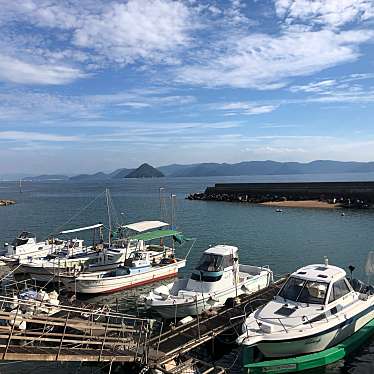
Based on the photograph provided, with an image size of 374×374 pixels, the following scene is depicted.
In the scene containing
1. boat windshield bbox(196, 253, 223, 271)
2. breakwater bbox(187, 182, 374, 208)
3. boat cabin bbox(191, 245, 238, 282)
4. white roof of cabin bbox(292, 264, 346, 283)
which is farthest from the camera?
breakwater bbox(187, 182, 374, 208)

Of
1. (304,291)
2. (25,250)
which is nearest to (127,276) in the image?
(25,250)

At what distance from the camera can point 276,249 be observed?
128 ft

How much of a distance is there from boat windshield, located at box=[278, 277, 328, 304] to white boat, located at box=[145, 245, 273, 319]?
4.17 metres

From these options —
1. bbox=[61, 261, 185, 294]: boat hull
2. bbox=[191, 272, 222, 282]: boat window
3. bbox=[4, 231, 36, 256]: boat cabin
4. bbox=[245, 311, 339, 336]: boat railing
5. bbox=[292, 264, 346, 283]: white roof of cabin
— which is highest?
bbox=[292, 264, 346, 283]: white roof of cabin

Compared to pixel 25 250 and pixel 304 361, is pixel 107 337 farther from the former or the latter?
pixel 25 250

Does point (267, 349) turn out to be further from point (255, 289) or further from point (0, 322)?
point (0, 322)

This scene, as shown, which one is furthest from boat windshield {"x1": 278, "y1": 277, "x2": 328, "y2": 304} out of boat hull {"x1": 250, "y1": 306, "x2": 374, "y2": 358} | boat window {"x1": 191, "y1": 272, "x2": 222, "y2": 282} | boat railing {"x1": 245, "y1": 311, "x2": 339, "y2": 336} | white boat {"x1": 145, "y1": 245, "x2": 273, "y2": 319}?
boat window {"x1": 191, "y1": 272, "x2": 222, "y2": 282}

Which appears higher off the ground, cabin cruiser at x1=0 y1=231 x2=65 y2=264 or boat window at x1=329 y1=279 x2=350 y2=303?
boat window at x1=329 y1=279 x2=350 y2=303

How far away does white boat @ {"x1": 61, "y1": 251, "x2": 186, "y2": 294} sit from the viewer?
26.7 m

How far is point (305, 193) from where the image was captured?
9244 centimetres

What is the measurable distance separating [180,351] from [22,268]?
61.7 feet

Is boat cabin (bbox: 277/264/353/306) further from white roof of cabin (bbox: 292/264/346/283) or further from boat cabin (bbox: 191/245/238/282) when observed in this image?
boat cabin (bbox: 191/245/238/282)

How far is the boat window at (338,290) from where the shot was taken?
17.3 meters

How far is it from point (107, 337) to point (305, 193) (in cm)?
8273
